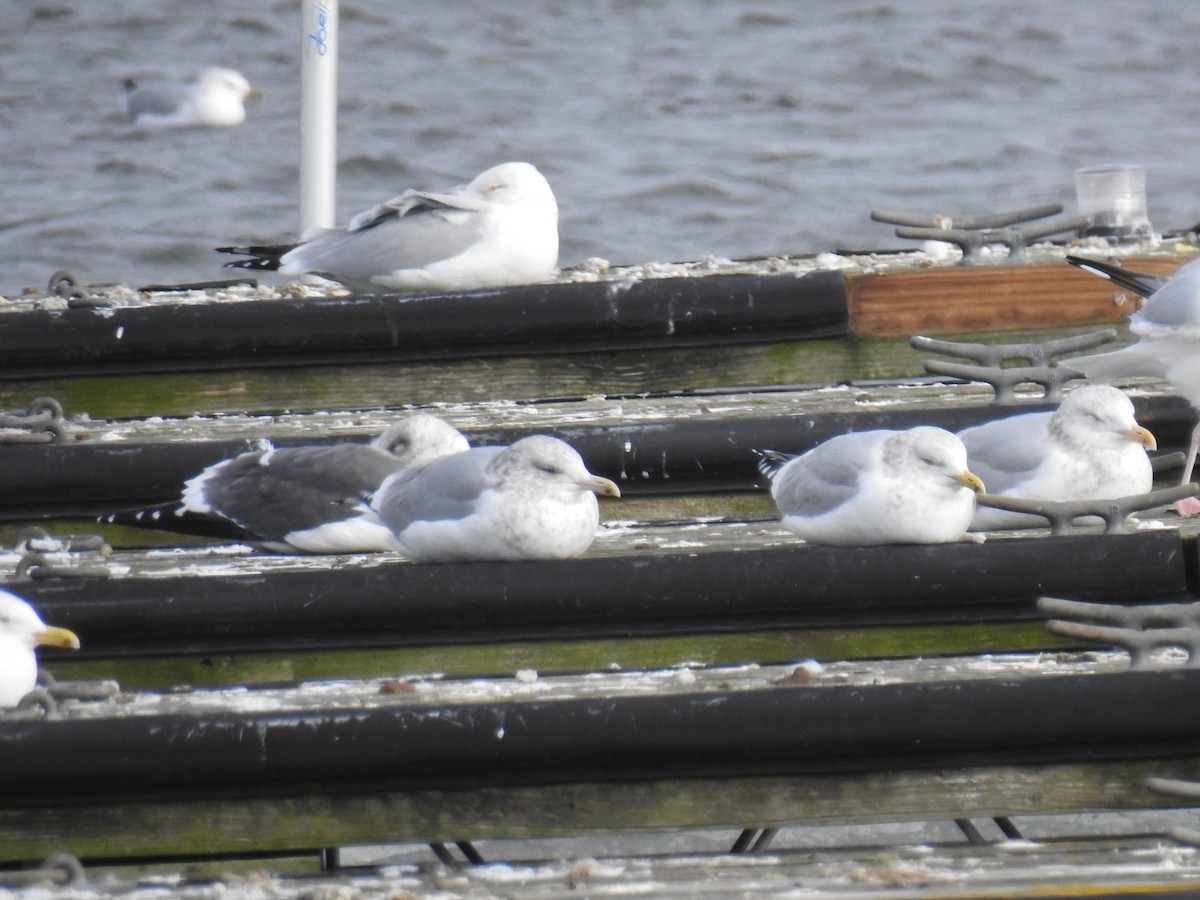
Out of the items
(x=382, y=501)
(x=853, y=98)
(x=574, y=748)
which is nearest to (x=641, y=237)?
(x=853, y=98)

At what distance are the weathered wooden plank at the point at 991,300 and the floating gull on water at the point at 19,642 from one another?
206 cm

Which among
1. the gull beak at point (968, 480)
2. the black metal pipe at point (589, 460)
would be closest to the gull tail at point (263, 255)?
the black metal pipe at point (589, 460)

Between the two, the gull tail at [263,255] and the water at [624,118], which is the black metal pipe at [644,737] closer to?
the gull tail at [263,255]

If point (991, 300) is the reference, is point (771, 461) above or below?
below

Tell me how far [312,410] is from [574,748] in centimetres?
195

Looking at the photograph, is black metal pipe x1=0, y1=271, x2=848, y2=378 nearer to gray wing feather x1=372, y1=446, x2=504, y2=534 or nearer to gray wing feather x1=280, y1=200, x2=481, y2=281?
gray wing feather x1=280, y1=200, x2=481, y2=281

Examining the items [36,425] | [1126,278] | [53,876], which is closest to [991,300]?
[1126,278]

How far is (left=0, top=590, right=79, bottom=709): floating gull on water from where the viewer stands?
255 cm

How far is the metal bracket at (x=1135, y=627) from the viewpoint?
245 centimetres

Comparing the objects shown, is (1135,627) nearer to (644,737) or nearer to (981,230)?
(644,737)

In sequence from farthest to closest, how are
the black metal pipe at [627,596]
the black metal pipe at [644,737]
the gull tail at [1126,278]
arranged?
the gull tail at [1126,278]
the black metal pipe at [627,596]
the black metal pipe at [644,737]

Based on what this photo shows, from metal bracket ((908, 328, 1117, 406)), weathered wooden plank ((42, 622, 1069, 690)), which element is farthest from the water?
weathered wooden plank ((42, 622, 1069, 690))

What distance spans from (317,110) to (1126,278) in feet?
8.59

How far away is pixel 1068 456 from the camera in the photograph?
10.6 ft
